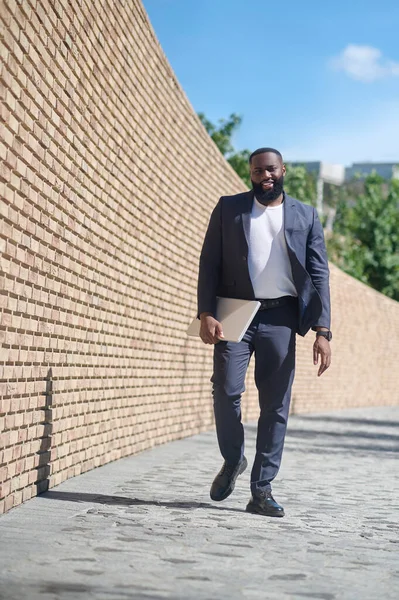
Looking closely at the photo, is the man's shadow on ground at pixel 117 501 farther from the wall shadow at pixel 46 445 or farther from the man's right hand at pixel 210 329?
the man's right hand at pixel 210 329

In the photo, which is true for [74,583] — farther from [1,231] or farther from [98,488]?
[98,488]

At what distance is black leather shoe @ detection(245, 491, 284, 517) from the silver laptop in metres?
0.84

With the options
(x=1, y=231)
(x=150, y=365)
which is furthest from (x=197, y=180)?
(x=1, y=231)

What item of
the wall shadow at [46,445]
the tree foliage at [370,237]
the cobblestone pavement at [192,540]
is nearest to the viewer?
the cobblestone pavement at [192,540]

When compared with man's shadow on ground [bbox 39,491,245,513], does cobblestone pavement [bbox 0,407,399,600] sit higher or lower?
lower

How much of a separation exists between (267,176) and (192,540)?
6.68ft

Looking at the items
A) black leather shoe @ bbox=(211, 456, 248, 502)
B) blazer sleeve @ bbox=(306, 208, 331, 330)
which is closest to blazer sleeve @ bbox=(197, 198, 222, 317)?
blazer sleeve @ bbox=(306, 208, 331, 330)

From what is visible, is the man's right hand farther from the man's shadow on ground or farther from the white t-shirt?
the man's shadow on ground

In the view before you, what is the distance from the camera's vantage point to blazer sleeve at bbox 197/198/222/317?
6160 mm

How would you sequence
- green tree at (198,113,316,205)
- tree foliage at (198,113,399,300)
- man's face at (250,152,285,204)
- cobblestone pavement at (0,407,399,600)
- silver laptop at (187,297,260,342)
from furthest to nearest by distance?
tree foliage at (198,113,399,300), green tree at (198,113,316,205), man's face at (250,152,285,204), silver laptop at (187,297,260,342), cobblestone pavement at (0,407,399,600)

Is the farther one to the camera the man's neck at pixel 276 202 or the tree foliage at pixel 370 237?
the tree foliage at pixel 370 237

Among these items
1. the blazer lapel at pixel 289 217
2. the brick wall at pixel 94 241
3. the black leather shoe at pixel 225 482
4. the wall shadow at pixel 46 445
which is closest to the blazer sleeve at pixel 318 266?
the blazer lapel at pixel 289 217

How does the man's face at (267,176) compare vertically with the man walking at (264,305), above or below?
above

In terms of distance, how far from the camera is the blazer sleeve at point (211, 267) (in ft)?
20.2
